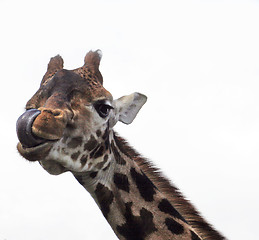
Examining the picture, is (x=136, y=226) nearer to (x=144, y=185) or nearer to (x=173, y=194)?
(x=144, y=185)

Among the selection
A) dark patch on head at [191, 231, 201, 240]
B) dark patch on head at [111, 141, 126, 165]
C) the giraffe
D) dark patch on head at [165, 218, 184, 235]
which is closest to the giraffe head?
the giraffe

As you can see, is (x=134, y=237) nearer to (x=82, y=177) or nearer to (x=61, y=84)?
(x=82, y=177)

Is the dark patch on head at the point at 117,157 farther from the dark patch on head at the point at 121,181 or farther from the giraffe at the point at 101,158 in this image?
the dark patch on head at the point at 121,181

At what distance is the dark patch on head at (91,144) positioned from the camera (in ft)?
20.7

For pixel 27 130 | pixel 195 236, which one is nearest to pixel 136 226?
pixel 195 236

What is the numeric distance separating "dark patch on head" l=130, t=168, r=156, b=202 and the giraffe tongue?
1.92 m

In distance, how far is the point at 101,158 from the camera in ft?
21.6

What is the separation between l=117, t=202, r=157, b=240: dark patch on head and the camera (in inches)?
253

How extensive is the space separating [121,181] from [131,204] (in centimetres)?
42

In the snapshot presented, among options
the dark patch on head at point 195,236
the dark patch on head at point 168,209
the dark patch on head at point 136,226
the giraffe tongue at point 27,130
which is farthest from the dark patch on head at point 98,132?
the dark patch on head at point 195,236

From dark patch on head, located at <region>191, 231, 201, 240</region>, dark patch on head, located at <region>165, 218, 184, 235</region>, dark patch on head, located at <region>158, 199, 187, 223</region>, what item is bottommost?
dark patch on head, located at <region>191, 231, 201, 240</region>

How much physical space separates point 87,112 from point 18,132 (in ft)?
3.96

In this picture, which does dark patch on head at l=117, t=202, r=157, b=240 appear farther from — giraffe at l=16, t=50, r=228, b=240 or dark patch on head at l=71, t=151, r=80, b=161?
dark patch on head at l=71, t=151, r=80, b=161

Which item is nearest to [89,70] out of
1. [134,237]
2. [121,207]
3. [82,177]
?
[82,177]
